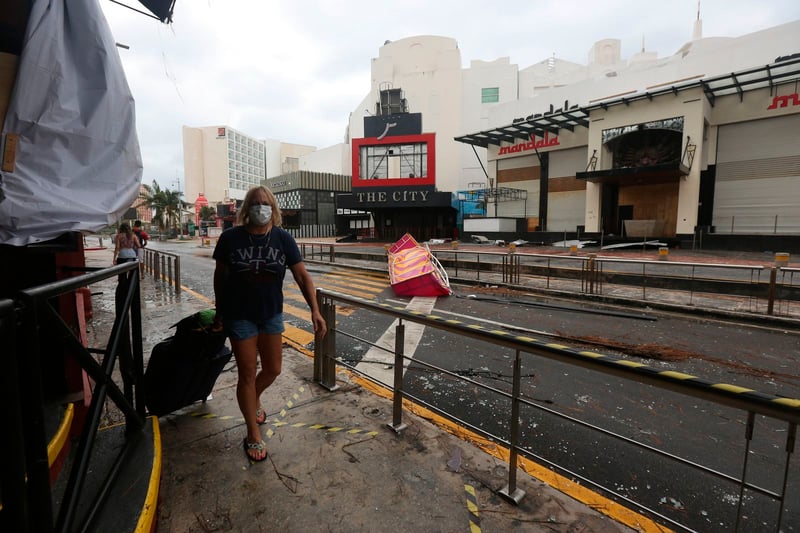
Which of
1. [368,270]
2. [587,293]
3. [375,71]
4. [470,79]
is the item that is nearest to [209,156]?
[375,71]

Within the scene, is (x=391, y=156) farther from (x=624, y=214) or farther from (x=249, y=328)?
(x=249, y=328)

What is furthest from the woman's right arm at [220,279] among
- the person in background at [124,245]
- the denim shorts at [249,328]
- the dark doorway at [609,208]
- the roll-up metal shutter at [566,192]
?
the roll-up metal shutter at [566,192]

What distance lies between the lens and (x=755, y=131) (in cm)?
2417

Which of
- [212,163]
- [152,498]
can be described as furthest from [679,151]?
[212,163]

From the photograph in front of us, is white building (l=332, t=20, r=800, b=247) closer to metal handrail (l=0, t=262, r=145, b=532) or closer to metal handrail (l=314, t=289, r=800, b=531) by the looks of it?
metal handrail (l=314, t=289, r=800, b=531)

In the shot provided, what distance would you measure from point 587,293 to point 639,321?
101 inches

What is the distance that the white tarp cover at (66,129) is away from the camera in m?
2.28

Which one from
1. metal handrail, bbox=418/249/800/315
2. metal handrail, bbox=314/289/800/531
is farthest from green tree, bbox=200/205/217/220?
metal handrail, bbox=314/289/800/531

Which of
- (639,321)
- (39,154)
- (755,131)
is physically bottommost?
(639,321)

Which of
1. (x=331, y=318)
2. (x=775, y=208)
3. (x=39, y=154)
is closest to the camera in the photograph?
(x=39, y=154)

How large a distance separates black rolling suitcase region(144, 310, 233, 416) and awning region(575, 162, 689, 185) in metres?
27.3

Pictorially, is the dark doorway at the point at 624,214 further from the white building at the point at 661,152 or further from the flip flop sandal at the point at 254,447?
the flip flop sandal at the point at 254,447

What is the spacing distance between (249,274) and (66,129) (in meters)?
1.40

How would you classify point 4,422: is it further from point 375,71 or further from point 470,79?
point 375,71
